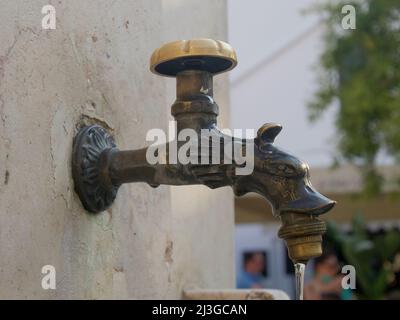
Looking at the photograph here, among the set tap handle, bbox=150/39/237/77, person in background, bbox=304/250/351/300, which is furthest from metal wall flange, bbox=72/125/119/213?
person in background, bbox=304/250/351/300

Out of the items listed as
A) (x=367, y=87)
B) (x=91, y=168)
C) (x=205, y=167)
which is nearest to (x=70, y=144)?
(x=91, y=168)

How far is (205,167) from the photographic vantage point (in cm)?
116

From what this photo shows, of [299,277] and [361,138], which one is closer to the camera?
[299,277]

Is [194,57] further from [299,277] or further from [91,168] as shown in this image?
[299,277]

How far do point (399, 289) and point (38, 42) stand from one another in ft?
22.7

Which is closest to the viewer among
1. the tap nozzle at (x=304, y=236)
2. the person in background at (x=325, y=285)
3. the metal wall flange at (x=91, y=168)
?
the tap nozzle at (x=304, y=236)

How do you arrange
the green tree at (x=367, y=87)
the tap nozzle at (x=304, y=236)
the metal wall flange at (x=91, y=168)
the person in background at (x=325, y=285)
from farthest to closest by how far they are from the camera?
the green tree at (x=367, y=87) < the person in background at (x=325, y=285) < the metal wall flange at (x=91, y=168) < the tap nozzle at (x=304, y=236)

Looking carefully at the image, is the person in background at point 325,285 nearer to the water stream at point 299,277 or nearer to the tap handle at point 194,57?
the water stream at point 299,277

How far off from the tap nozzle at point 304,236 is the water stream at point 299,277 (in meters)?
0.03

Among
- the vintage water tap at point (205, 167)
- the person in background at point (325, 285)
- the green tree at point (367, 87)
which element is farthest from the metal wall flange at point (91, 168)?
the green tree at point (367, 87)

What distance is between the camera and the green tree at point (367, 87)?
7.36m

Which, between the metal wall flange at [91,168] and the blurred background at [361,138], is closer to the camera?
the metal wall flange at [91,168]

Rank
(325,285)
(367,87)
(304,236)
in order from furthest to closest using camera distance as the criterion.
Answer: (367,87)
(325,285)
(304,236)

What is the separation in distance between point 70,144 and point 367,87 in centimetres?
658
